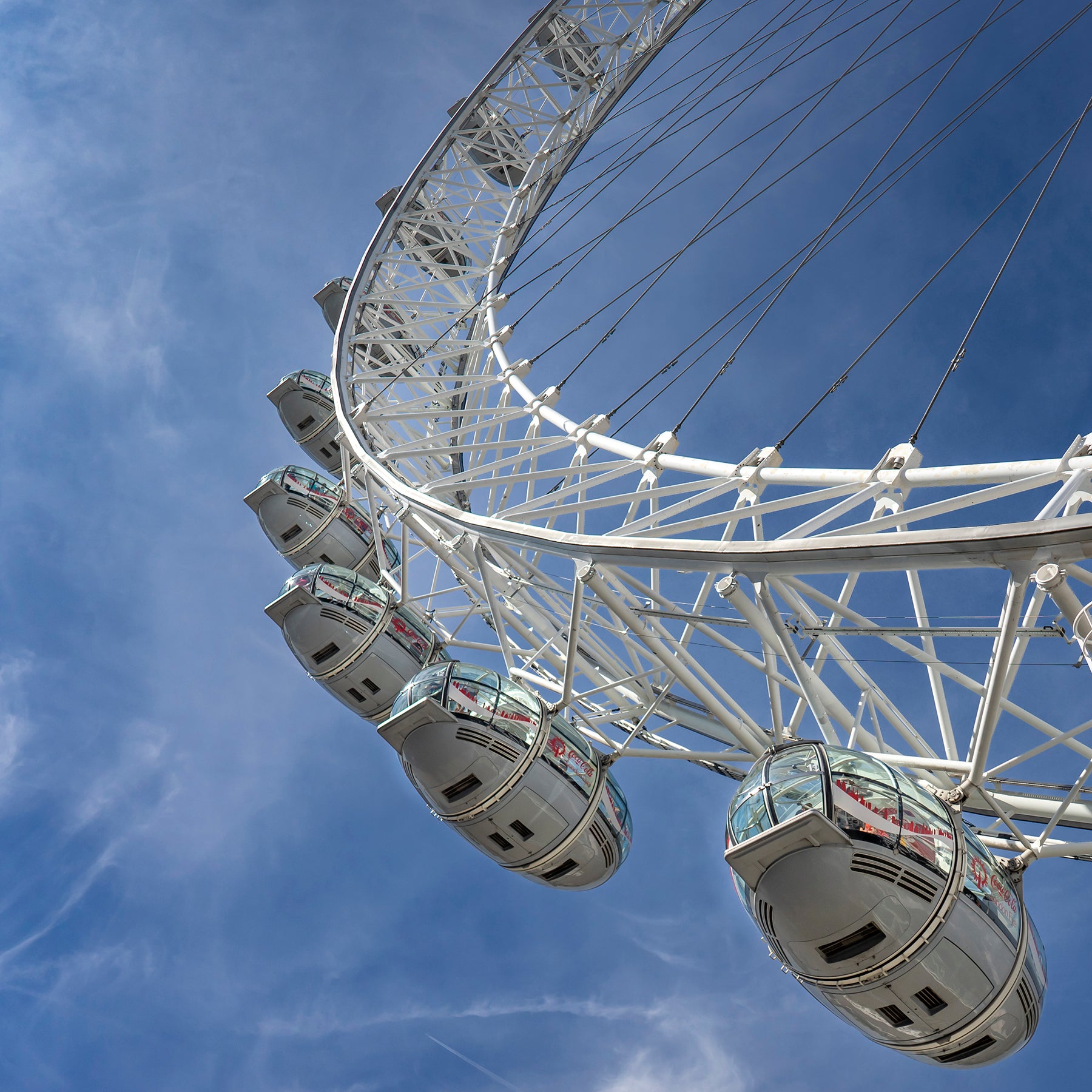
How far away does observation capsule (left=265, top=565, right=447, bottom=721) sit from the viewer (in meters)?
23.8

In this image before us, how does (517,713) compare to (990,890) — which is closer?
(990,890)

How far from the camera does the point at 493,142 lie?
3275 cm

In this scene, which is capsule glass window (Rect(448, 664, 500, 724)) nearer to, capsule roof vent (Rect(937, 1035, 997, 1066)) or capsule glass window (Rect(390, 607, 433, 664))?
capsule glass window (Rect(390, 607, 433, 664))

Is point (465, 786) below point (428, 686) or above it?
below

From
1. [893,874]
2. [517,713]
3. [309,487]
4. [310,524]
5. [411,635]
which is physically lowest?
[893,874]

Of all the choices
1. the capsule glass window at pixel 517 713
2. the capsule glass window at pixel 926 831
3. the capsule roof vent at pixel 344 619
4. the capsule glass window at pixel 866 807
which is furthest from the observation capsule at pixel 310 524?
the capsule glass window at pixel 926 831

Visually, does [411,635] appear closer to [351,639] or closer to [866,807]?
[351,639]

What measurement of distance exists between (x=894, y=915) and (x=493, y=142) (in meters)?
27.4

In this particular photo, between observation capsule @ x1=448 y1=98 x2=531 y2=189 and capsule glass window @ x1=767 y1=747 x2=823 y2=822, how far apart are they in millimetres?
22681

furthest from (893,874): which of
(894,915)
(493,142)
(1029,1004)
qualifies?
(493,142)

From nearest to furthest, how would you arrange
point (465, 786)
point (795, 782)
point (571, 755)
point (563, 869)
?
point (795, 782), point (465, 786), point (563, 869), point (571, 755)

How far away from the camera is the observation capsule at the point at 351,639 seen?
78.0 ft

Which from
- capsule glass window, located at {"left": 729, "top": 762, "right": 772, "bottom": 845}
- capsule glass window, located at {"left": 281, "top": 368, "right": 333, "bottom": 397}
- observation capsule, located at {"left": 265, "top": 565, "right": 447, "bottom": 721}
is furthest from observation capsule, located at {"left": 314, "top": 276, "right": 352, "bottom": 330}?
capsule glass window, located at {"left": 729, "top": 762, "right": 772, "bottom": 845}

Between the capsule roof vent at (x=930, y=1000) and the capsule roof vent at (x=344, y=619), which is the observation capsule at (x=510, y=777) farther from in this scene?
the capsule roof vent at (x=930, y=1000)
